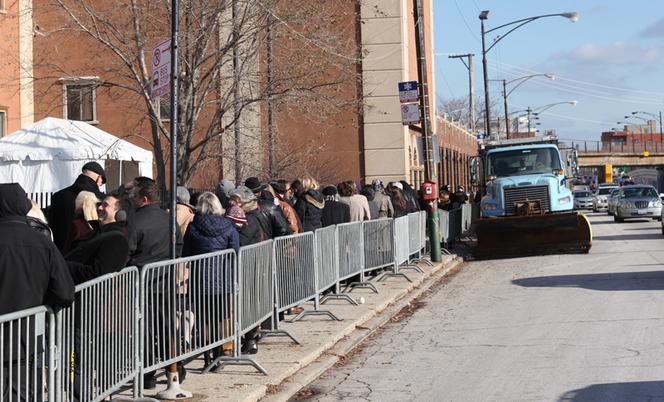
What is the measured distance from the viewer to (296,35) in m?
19.4

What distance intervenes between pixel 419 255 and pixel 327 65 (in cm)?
505

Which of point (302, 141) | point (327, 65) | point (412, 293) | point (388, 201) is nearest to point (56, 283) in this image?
point (412, 293)

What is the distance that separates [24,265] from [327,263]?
8991 millimetres

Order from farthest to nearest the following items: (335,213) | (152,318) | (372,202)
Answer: (372,202) → (335,213) → (152,318)

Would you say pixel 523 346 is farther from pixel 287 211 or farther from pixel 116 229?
pixel 116 229

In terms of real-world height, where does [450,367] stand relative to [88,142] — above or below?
below

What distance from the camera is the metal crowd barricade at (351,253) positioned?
1608 centimetres

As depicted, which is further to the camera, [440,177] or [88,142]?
[440,177]

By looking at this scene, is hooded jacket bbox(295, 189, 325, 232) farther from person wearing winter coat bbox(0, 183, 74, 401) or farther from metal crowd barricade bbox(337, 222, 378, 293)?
person wearing winter coat bbox(0, 183, 74, 401)

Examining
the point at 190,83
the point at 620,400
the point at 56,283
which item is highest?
the point at 190,83

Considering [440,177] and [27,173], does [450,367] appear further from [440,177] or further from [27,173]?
[440,177]

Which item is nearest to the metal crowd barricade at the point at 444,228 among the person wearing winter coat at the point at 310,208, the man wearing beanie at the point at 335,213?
the man wearing beanie at the point at 335,213

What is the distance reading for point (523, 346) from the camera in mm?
11508

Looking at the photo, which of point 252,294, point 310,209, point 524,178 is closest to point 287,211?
point 310,209
